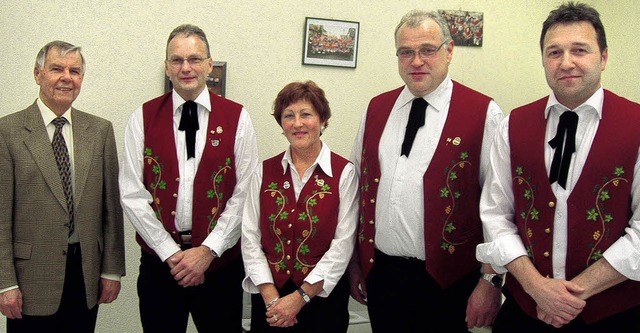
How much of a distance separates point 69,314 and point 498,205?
5.30ft

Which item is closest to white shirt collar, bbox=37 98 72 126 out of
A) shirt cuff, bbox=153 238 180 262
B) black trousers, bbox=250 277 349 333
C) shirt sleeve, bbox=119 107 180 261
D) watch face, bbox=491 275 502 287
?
shirt sleeve, bbox=119 107 180 261

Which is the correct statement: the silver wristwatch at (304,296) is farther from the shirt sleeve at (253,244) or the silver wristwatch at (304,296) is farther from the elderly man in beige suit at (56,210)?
the elderly man in beige suit at (56,210)

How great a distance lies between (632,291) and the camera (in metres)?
1.76

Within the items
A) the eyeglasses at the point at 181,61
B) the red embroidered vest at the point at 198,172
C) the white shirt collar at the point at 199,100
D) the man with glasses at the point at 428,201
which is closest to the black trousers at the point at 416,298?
the man with glasses at the point at 428,201

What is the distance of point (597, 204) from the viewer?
1761 mm

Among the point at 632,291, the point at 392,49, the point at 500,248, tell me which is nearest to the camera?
the point at 632,291

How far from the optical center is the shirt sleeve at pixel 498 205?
1.91 meters

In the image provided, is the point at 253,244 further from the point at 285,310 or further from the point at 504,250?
the point at 504,250

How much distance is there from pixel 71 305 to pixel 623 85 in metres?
Result: 3.14

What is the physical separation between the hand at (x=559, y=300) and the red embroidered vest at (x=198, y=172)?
122 cm

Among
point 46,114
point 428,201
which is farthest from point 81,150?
point 428,201

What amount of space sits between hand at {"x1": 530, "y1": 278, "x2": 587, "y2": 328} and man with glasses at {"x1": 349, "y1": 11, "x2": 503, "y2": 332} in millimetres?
299

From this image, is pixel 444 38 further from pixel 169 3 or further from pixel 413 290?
pixel 169 3

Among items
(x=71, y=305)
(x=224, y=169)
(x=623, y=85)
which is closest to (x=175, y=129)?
(x=224, y=169)
